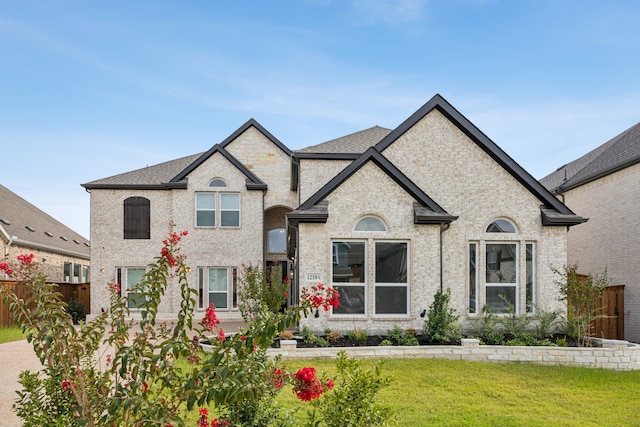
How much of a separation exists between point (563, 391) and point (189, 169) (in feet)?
54.8

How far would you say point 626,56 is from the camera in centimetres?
1602

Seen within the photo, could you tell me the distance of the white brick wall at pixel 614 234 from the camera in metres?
15.5

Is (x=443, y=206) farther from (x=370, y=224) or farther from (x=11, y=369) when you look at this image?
(x=11, y=369)

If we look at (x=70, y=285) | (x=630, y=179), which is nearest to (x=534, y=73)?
(x=630, y=179)

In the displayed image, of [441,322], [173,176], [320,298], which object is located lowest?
[441,322]

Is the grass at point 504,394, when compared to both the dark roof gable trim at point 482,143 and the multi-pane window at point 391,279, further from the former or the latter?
the dark roof gable trim at point 482,143

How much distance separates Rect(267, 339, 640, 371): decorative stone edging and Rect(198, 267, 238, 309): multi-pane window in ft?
33.6

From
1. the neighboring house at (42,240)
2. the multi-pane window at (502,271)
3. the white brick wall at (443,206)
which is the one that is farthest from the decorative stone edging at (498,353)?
the neighboring house at (42,240)

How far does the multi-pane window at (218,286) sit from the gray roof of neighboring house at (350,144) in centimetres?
661

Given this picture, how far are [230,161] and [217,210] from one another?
7.24ft

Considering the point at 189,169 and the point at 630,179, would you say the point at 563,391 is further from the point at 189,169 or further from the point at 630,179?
the point at 189,169

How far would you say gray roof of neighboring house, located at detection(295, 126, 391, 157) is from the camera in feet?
60.6

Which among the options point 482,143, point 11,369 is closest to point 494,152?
point 482,143

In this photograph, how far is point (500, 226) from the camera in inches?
552
